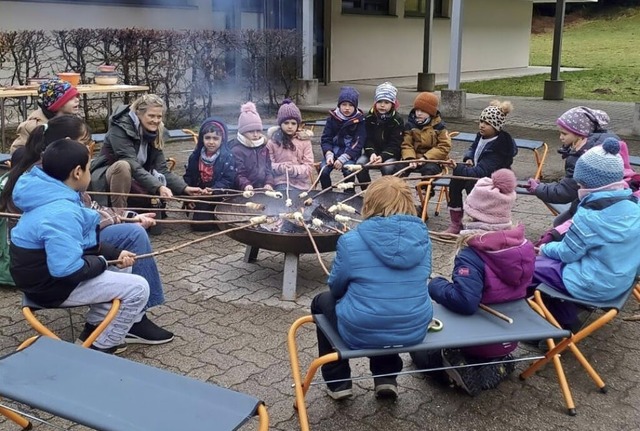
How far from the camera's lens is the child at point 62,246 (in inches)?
121

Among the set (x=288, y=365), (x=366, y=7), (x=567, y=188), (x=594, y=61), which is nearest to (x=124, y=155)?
(x=288, y=365)

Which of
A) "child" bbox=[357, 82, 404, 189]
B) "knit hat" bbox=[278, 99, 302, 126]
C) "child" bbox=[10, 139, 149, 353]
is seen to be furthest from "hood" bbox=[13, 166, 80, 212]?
"child" bbox=[357, 82, 404, 189]

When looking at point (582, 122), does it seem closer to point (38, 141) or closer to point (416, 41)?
point (38, 141)

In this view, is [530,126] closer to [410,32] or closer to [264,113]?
[264,113]

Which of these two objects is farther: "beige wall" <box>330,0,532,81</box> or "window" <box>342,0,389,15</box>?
"beige wall" <box>330,0,532,81</box>

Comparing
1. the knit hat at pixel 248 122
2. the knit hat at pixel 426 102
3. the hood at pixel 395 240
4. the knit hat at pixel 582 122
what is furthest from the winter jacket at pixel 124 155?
the knit hat at pixel 582 122

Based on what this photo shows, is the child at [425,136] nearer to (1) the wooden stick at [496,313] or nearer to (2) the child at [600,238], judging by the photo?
(2) the child at [600,238]

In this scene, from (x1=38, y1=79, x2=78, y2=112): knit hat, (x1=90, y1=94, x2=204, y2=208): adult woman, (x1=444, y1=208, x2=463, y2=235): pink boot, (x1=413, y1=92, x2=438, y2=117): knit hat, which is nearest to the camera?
(x1=38, y1=79, x2=78, y2=112): knit hat

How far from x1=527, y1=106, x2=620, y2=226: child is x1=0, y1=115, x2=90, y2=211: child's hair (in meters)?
3.11

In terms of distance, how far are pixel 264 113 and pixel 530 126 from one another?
5012 millimetres

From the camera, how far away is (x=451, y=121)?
12633 mm

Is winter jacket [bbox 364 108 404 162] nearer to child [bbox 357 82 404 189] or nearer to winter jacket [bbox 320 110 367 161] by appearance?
child [bbox 357 82 404 189]

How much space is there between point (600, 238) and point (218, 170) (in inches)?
135

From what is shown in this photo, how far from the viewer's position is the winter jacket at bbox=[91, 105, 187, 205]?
5.46 metres
